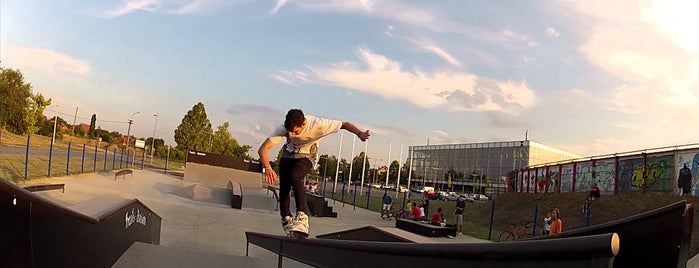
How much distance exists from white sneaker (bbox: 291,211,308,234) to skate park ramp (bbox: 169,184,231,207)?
21785mm

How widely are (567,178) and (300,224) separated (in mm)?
31948

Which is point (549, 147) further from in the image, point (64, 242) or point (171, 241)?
point (64, 242)

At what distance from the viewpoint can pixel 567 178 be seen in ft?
108

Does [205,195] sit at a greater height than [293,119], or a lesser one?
lesser

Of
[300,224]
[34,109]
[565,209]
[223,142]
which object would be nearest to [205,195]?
[565,209]

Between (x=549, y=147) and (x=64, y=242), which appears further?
(x=549, y=147)

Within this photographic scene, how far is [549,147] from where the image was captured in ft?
342

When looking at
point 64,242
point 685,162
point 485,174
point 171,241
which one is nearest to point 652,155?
point 685,162

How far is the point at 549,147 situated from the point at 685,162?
286ft

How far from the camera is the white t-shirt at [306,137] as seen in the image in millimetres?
5109

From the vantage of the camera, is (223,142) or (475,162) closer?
(223,142)

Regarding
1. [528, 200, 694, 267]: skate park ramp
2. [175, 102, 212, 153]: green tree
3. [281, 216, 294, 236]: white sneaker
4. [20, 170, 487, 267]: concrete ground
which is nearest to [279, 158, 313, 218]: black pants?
[281, 216, 294, 236]: white sneaker

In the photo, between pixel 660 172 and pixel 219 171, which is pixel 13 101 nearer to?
pixel 219 171

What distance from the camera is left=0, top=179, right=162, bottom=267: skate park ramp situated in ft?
7.68
